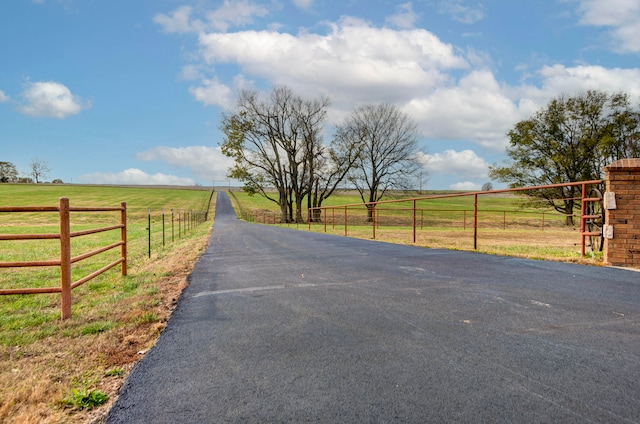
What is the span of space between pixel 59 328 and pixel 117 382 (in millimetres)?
1696

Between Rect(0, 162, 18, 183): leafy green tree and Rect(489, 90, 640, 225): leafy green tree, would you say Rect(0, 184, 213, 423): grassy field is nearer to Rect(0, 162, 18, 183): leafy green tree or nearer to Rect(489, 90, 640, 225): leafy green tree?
Rect(489, 90, 640, 225): leafy green tree

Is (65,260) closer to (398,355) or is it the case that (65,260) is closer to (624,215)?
(398,355)

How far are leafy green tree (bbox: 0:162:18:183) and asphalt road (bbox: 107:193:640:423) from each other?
396 feet

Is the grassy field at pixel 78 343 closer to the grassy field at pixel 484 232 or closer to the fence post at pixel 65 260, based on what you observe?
the fence post at pixel 65 260

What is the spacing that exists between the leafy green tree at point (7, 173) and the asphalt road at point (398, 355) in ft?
396

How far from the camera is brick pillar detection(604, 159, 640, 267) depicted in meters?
5.83

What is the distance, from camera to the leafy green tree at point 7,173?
94.7m

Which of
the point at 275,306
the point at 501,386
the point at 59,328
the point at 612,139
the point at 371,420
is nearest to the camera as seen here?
the point at 371,420

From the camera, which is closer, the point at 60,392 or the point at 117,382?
the point at 60,392

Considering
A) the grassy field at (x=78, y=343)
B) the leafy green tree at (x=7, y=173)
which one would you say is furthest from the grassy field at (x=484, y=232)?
the leafy green tree at (x=7, y=173)

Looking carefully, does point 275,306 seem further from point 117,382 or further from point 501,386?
point 501,386

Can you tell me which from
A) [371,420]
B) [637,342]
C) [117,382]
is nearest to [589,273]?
[637,342]

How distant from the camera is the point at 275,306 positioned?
399cm

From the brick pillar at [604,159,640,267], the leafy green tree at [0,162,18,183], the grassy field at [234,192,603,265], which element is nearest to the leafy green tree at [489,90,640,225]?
the grassy field at [234,192,603,265]
